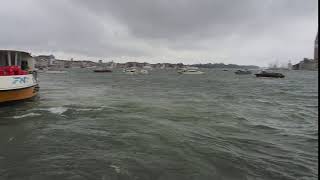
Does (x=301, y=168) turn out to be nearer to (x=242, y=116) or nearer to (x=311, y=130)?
(x=311, y=130)

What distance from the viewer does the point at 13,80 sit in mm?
18172

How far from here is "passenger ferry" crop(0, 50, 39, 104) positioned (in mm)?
17719

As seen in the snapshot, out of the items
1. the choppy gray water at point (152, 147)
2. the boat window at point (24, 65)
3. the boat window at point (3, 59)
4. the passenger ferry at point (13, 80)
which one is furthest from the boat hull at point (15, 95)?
the boat window at point (24, 65)

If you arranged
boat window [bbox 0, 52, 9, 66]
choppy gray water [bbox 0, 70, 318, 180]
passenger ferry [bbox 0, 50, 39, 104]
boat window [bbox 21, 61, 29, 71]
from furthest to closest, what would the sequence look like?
boat window [bbox 21, 61, 29, 71] < boat window [bbox 0, 52, 9, 66] < passenger ferry [bbox 0, 50, 39, 104] < choppy gray water [bbox 0, 70, 318, 180]

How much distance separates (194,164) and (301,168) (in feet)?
10.3

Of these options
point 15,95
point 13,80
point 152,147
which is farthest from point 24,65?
point 152,147

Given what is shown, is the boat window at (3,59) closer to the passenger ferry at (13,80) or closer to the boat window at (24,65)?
the passenger ferry at (13,80)

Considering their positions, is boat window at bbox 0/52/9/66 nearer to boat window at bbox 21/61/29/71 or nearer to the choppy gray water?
boat window at bbox 21/61/29/71

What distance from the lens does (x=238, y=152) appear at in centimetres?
1017

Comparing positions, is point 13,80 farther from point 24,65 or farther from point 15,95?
point 24,65

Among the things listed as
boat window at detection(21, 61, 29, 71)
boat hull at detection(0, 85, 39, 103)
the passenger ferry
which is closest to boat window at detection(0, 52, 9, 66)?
the passenger ferry

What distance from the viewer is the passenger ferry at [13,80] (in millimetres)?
17719

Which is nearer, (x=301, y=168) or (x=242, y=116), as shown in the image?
(x=301, y=168)

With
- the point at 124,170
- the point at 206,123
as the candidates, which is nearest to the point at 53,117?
the point at 206,123
